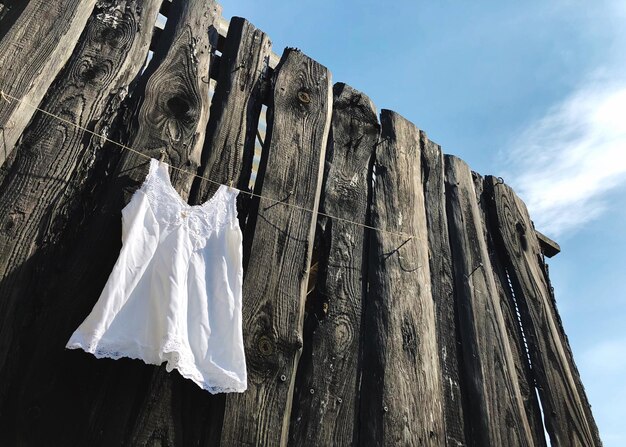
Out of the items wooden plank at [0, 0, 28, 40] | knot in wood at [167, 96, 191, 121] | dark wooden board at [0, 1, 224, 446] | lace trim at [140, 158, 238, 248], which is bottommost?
dark wooden board at [0, 1, 224, 446]

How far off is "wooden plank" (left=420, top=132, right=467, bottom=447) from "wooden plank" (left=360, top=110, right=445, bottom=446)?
6 centimetres

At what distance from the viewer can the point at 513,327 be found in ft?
10.2

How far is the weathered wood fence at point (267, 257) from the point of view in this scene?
1.89 meters

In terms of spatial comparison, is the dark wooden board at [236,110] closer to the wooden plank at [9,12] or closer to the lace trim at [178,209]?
→ the lace trim at [178,209]

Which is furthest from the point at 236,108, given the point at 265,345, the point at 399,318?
the point at 399,318

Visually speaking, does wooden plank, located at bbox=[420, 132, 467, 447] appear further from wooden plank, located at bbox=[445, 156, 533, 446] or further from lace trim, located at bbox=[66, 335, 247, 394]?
lace trim, located at bbox=[66, 335, 247, 394]

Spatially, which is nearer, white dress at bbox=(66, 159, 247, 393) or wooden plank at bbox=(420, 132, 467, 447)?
white dress at bbox=(66, 159, 247, 393)

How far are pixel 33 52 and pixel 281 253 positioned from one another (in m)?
1.28

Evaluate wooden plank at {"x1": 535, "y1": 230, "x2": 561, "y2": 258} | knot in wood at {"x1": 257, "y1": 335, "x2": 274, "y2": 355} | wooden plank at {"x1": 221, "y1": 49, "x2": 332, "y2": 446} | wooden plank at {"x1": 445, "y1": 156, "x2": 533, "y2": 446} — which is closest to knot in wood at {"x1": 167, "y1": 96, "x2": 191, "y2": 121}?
wooden plank at {"x1": 221, "y1": 49, "x2": 332, "y2": 446}

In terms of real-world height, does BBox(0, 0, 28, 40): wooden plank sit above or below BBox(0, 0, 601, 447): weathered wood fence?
above

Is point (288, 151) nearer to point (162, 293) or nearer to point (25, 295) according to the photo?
point (162, 293)

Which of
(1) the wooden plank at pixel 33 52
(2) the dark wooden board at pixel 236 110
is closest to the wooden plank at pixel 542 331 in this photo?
(2) the dark wooden board at pixel 236 110

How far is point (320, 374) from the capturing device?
89.2 inches

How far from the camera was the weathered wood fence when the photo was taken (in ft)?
6.20
